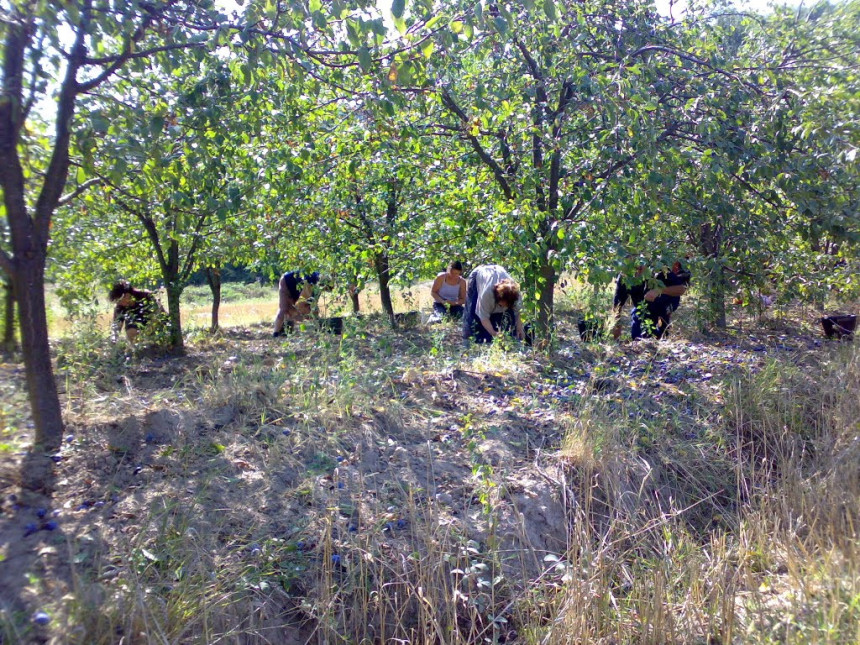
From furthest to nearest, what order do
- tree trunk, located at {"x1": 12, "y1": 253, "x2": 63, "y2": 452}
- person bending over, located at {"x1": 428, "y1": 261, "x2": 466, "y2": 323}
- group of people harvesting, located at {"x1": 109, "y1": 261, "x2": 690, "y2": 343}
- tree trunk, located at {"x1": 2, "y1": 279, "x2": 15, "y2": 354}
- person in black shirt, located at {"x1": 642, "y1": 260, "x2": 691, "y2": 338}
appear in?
person bending over, located at {"x1": 428, "y1": 261, "x2": 466, "y2": 323}, person in black shirt, located at {"x1": 642, "y1": 260, "x2": 691, "y2": 338}, group of people harvesting, located at {"x1": 109, "y1": 261, "x2": 690, "y2": 343}, tree trunk, located at {"x1": 2, "y1": 279, "x2": 15, "y2": 354}, tree trunk, located at {"x1": 12, "y1": 253, "x2": 63, "y2": 452}

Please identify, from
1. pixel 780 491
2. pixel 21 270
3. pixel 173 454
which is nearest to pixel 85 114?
pixel 21 270

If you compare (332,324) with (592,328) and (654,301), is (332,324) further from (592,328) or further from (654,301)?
(654,301)

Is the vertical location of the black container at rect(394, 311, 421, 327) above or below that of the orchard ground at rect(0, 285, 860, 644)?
above

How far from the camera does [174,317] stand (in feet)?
23.2

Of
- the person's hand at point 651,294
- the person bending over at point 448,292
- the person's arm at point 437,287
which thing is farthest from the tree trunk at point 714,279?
the person's arm at point 437,287

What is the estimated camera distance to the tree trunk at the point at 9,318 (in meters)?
3.68

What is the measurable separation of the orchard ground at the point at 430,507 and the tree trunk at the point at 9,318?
26cm

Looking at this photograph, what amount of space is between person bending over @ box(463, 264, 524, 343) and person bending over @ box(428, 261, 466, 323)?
3.78ft

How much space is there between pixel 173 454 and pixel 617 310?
502cm

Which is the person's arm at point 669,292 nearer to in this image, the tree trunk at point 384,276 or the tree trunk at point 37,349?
the tree trunk at point 384,276

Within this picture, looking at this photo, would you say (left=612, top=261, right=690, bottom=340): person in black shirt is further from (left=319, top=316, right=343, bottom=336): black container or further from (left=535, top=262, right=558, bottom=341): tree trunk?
(left=319, top=316, right=343, bottom=336): black container

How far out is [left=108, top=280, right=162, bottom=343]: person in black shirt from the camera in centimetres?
670

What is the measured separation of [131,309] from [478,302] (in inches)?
144

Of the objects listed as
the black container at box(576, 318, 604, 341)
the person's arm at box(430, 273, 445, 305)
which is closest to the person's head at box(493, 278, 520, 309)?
the black container at box(576, 318, 604, 341)
